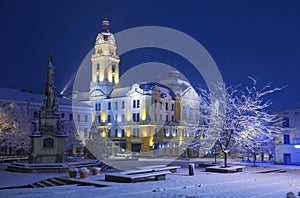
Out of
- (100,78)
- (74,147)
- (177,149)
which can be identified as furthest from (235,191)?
(100,78)

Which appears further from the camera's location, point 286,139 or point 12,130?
point 12,130

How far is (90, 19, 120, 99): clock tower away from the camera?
8350 cm

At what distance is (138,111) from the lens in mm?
71188

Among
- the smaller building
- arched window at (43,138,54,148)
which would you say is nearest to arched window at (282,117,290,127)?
the smaller building

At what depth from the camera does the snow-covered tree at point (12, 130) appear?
49906 mm

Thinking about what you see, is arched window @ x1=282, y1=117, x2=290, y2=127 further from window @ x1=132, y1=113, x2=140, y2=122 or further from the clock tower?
the clock tower

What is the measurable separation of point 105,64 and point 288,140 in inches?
1968

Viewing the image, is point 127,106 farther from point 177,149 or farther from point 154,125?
point 177,149

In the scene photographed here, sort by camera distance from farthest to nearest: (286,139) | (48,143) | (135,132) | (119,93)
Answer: (119,93) < (135,132) < (286,139) < (48,143)

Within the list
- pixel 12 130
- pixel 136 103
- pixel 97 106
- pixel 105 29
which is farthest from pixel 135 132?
pixel 105 29

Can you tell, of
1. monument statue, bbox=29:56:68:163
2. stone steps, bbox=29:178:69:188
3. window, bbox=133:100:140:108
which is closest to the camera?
stone steps, bbox=29:178:69:188

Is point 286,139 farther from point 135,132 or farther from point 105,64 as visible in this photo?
point 105,64

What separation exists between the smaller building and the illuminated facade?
64.0 feet

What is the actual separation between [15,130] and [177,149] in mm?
30426
